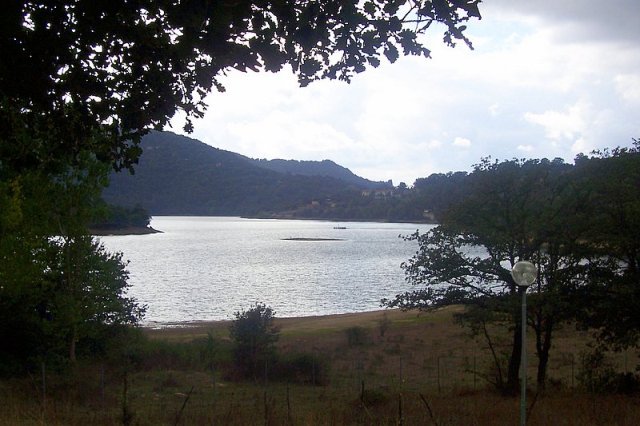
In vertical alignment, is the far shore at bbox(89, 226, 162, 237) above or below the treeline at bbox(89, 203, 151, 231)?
below

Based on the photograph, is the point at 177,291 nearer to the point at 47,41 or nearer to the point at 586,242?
the point at 586,242

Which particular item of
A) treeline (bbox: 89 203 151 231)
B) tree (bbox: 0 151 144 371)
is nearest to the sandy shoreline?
tree (bbox: 0 151 144 371)

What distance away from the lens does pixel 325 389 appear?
2075cm

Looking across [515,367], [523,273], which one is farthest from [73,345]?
[523,273]

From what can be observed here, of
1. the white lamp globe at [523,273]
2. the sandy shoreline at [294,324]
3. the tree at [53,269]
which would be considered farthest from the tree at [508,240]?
the sandy shoreline at [294,324]

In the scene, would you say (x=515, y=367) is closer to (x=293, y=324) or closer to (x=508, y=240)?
(x=508, y=240)

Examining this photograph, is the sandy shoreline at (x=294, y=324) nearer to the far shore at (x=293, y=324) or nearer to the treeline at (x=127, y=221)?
the far shore at (x=293, y=324)

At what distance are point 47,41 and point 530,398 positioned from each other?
1540cm

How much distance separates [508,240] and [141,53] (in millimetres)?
13725

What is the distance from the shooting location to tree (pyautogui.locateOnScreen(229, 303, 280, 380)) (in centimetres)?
2398

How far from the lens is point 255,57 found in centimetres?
571

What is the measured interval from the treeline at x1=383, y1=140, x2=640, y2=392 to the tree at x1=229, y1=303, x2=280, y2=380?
7524 millimetres

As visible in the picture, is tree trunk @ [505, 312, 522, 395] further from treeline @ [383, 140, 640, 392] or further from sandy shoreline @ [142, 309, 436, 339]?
sandy shoreline @ [142, 309, 436, 339]

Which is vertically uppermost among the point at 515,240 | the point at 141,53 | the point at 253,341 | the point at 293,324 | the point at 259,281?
the point at 141,53
